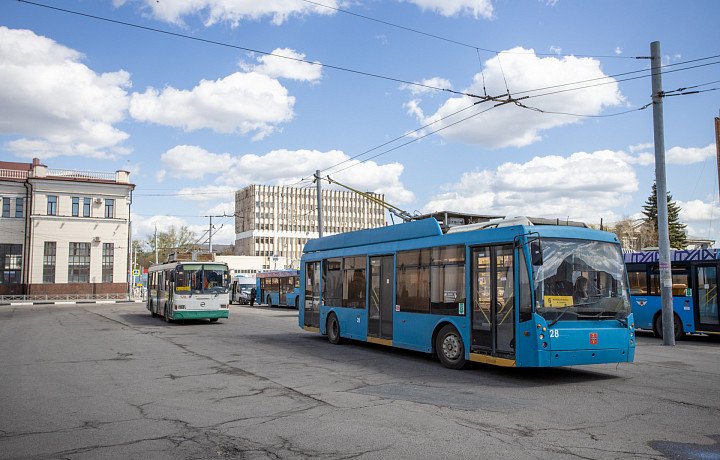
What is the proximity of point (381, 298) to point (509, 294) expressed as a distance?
14.9ft

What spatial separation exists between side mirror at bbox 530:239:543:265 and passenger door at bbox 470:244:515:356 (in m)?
0.56

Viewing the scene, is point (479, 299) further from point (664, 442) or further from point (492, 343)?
point (664, 442)

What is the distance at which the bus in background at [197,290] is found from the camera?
24422 millimetres

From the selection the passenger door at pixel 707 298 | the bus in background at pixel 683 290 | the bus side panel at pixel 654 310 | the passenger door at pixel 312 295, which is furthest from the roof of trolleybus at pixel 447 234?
the passenger door at pixel 707 298

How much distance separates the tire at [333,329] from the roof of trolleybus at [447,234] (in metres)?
1.98

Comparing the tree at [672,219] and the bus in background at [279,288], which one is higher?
the tree at [672,219]

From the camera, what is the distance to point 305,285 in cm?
Result: 1862

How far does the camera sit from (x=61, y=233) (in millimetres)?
60875

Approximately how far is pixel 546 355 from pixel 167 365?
746cm

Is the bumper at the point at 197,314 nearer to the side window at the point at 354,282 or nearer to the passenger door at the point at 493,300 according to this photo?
the side window at the point at 354,282

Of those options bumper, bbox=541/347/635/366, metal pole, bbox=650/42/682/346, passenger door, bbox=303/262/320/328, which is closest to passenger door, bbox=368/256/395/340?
passenger door, bbox=303/262/320/328

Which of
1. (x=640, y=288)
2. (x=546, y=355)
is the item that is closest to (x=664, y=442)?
(x=546, y=355)

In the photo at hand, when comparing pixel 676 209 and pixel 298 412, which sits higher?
pixel 676 209

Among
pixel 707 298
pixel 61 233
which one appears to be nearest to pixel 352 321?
pixel 707 298
